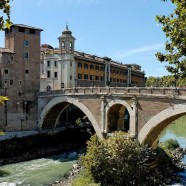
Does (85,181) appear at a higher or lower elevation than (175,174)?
higher

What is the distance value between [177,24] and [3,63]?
33679mm

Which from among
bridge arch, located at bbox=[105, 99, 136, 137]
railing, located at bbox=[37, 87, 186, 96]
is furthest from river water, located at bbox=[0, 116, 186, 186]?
railing, located at bbox=[37, 87, 186, 96]

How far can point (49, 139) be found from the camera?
1784 inches

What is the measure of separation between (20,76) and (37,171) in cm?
1765

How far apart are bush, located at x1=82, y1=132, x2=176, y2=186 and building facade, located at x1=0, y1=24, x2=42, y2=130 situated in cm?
2156

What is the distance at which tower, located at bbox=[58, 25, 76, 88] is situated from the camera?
2114 inches

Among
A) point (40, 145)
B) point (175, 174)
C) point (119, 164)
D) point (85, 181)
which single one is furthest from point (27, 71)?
point (175, 174)

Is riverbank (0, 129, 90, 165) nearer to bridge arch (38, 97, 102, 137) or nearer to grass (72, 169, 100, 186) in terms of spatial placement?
bridge arch (38, 97, 102, 137)

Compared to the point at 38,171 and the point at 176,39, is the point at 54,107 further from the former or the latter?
the point at 176,39

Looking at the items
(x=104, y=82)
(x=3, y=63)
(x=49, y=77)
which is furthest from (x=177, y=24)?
(x=104, y=82)

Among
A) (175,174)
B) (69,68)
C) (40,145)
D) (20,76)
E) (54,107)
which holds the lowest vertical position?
(175,174)

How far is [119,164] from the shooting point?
25.0m

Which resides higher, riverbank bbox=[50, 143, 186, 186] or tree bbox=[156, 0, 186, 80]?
tree bbox=[156, 0, 186, 80]

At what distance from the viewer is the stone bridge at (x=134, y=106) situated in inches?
1126
